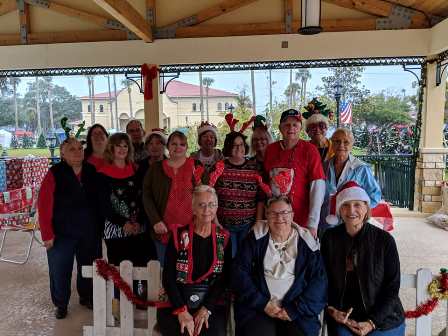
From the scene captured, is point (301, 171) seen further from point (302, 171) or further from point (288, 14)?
point (288, 14)

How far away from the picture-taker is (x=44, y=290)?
11.4ft

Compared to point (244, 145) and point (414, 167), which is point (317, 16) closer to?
point (244, 145)

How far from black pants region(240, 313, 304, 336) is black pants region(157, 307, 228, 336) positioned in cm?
13

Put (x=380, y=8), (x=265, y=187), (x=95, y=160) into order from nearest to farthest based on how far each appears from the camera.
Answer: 1. (x=265, y=187)
2. (x=95, y=160)
3. (x=380, y=8)

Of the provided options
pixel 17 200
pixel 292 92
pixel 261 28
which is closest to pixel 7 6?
pixel 17 200

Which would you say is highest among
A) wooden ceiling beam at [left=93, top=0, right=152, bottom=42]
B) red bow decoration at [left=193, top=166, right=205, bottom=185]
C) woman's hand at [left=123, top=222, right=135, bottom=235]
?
wooden ceiling beam at [left=93, top=0, right=152, bottom=42]

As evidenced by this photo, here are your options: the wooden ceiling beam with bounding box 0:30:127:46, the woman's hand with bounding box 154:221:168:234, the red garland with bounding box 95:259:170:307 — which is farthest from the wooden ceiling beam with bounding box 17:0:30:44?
the red garland with bounding box 95:259:170:307

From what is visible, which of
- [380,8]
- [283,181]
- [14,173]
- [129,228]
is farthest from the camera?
[14,173]

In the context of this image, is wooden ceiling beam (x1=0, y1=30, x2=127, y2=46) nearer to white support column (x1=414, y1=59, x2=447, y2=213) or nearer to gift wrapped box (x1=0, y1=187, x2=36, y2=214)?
gift wrapped box (x1=0, y1=187, x2=36, y2=214)

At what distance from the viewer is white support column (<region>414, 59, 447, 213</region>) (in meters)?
6.22

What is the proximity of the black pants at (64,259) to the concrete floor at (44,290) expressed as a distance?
17 cm

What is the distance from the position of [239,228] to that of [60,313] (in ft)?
4.77

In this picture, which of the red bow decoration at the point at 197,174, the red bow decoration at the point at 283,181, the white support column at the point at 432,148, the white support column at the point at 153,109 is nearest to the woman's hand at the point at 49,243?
the red bow decoration at the point at 197,174

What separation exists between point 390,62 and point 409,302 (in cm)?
417
